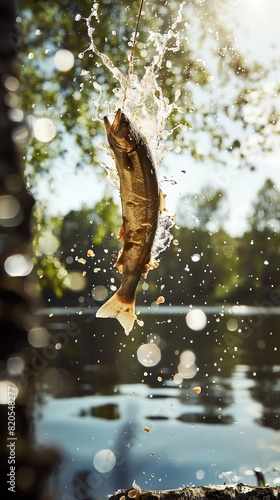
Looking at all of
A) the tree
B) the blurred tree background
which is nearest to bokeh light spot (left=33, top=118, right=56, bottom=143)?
the blurred tree background

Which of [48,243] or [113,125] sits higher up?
[48,243]

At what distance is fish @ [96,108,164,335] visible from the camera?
3.00 metres

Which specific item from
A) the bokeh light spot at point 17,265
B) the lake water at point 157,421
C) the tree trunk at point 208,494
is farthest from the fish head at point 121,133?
the lake water at point 157,421

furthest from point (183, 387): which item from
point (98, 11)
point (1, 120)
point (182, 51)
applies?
point (1, 120)

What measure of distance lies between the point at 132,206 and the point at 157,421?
10.1 metres

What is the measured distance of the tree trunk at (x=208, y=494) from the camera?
3801 millimetres

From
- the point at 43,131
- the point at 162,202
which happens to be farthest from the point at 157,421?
the point at 162,202

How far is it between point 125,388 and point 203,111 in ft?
27.4

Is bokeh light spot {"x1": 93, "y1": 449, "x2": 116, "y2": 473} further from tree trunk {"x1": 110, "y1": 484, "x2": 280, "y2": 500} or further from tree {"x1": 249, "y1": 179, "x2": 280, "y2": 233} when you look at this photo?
tree {"x1": 249, "y1": 179, "x2": 280, "y2": 233}

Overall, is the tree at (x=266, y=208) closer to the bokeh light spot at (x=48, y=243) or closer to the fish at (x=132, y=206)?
the bokeh light spot at (x=48, y=243)

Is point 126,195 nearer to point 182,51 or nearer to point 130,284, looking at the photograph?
point 130,284

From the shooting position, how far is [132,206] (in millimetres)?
3160

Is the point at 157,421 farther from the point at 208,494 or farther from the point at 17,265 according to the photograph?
the point at 208,494

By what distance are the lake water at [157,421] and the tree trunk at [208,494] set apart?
0.75 meters
